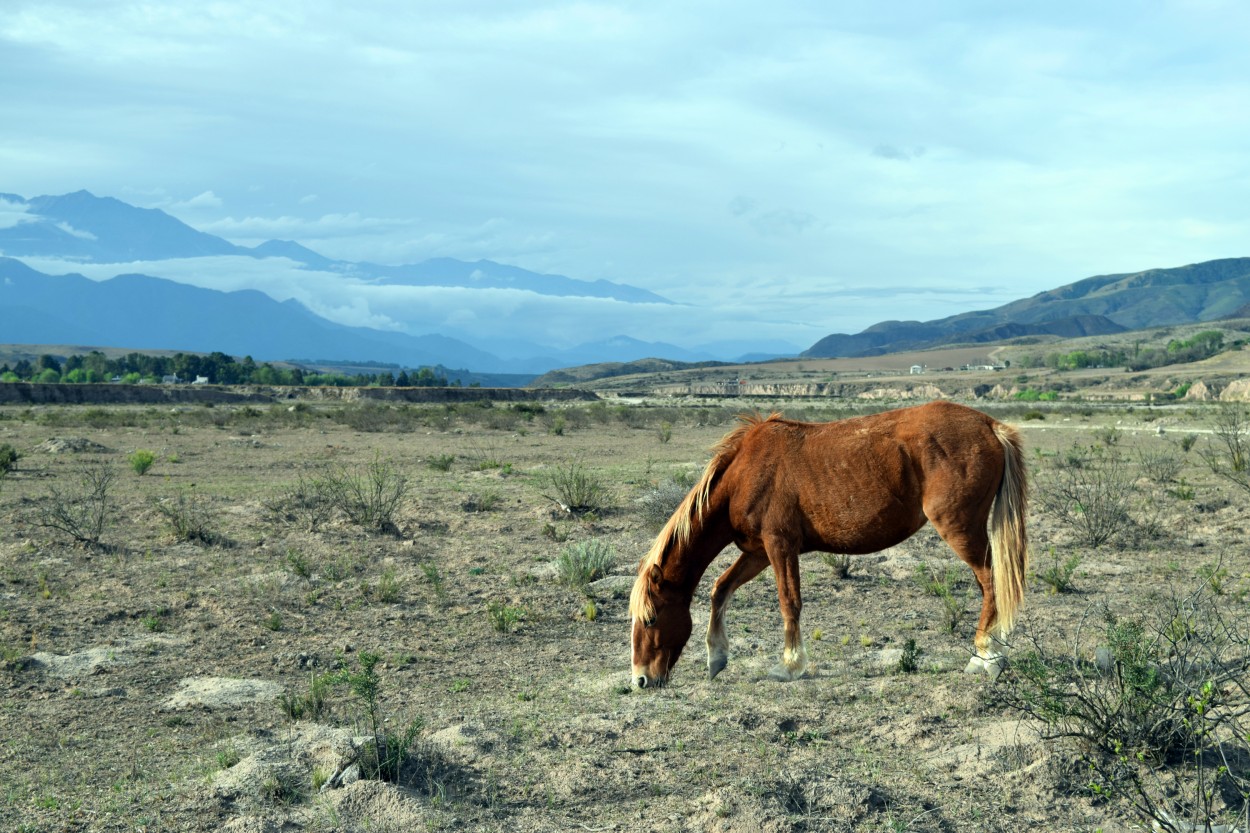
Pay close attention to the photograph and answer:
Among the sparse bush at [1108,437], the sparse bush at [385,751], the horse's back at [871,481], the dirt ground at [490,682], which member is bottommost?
the dirt ground at [490,682]

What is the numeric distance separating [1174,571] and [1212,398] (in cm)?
7356

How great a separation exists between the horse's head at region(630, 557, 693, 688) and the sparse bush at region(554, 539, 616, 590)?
3634 millimetres

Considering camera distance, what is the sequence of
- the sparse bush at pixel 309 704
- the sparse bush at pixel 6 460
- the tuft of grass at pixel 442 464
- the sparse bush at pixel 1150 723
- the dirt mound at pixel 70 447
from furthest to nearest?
the dirt mound at pixel 70 447 → the tuft of grass at pixel 442 464 → the sparse bush at pixel 6 460 → the sparse bush at pixel 309 704 → the sparse bush at pixel 1150 723

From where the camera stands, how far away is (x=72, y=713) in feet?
22.3

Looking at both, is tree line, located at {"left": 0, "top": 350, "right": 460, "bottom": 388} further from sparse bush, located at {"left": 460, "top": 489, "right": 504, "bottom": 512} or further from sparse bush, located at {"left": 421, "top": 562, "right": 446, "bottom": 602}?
sparse bush, located at {"left": 421, "top": 562, "right": 446, "bottom": 602}

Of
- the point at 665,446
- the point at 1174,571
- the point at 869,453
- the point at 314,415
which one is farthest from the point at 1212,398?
the point at 869,453

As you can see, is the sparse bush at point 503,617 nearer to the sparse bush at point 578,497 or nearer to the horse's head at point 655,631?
the horse's head at point 655,631

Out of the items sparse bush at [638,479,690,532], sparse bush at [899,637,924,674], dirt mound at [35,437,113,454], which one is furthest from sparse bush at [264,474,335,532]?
dirt mound at [35,437,113,454]

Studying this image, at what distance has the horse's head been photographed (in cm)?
678

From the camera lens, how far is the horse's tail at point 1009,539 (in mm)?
6754

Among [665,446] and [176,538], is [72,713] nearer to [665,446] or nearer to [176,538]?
[176,538]

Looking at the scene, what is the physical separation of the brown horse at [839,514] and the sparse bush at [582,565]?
11.7ft

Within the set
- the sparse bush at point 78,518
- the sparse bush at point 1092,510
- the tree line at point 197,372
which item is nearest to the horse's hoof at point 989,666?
the sparse bush at point 1092,510

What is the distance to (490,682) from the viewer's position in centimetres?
754
